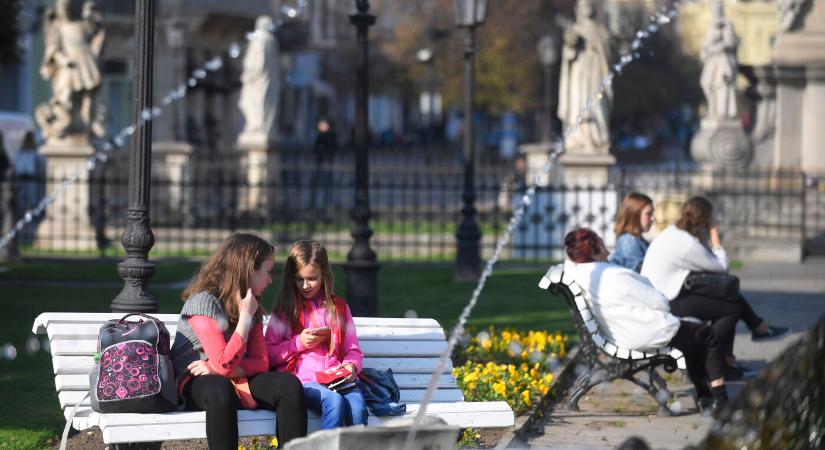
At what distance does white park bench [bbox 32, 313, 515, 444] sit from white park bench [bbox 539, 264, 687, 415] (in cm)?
154

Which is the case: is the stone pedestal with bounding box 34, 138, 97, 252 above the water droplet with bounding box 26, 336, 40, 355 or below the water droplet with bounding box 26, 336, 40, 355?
above

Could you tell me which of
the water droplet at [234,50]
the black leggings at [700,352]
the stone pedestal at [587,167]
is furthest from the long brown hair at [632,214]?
the water droplet at [234,50]

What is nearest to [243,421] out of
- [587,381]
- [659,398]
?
[587,381]

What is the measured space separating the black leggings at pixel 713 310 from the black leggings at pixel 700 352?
2.38 ft

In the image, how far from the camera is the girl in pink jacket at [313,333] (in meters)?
6.60

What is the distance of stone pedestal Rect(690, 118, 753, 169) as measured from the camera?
21141 millimetres

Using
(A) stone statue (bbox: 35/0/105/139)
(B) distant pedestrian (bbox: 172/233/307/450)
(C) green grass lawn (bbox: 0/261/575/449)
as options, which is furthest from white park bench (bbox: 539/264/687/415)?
(A) stone statue (bbox: 35/0/105/139)

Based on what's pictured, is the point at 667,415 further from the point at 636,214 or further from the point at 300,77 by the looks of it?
the point at 300,77

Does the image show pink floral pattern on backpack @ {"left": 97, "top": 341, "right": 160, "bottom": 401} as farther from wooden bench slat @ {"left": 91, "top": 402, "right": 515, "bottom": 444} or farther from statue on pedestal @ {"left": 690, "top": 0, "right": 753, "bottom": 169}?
statue on pedestal @ {"left": 690, "top": 0, "right": 753, "bottom": 169}

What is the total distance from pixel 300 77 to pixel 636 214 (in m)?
50.2

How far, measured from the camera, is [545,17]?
56.2 meters

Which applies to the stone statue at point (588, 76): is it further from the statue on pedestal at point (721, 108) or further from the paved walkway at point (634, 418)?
the paved walkway at point (634, 418)

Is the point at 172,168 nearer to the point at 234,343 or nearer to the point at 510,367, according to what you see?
the point at 510,367

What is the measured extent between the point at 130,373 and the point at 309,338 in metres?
0.84
